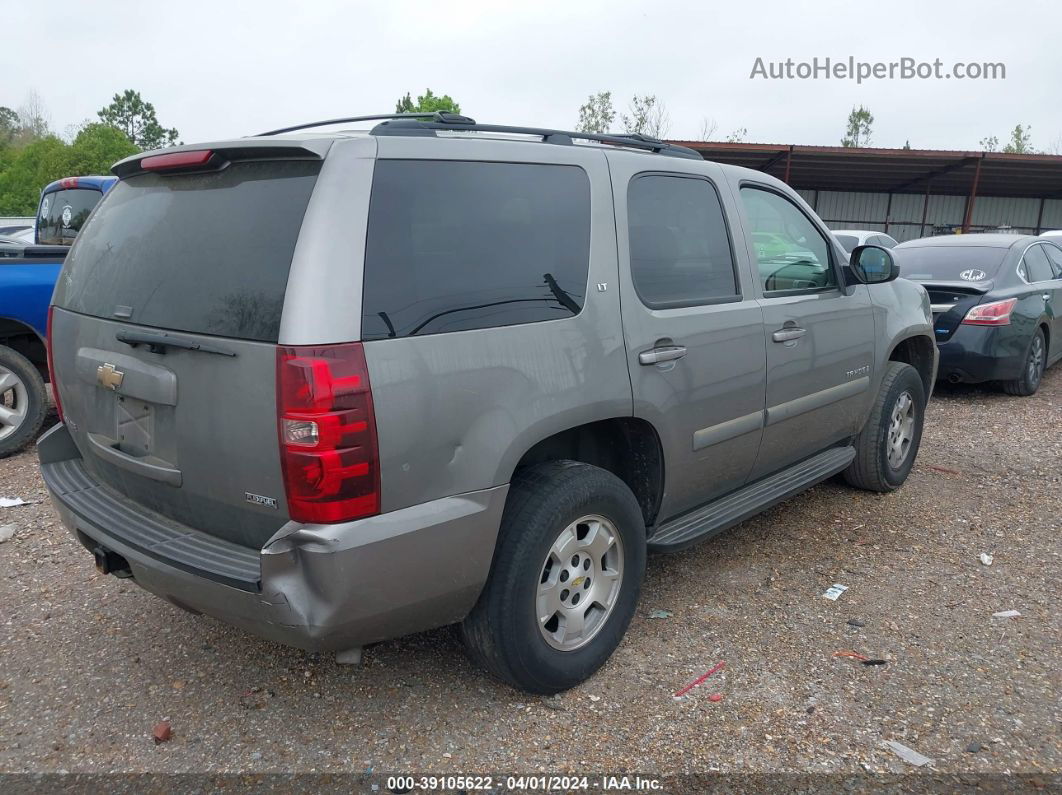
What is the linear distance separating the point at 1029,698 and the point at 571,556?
67.5 inches

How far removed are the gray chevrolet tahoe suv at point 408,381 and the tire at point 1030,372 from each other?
18.0 ft

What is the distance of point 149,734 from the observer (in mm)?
2666

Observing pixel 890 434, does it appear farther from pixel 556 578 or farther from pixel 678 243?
pixel 556 578

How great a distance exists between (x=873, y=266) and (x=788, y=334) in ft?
2.98

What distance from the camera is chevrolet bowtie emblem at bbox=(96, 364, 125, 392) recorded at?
2.60m

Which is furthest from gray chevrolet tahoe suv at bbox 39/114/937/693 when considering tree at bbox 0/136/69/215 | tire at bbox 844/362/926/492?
tree at bbox 0/136/69/215

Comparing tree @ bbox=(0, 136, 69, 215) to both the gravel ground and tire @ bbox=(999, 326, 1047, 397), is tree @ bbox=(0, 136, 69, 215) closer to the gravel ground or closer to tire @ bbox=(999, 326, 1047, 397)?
tire @ bbox=(999, 326, 1047, 397)

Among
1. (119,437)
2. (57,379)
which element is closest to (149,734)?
(119,437)

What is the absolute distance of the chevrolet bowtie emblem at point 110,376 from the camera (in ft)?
8.53

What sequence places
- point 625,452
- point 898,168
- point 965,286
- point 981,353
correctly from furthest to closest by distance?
point 898,168
point 965,286
point 981,353
point 625,452

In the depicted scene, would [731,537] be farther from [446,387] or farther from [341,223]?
[341,223]

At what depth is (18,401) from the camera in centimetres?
555

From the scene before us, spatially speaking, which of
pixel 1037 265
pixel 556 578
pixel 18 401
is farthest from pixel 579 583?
pixel 1037 265

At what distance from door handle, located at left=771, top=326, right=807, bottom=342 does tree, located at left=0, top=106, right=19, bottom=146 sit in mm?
70064
